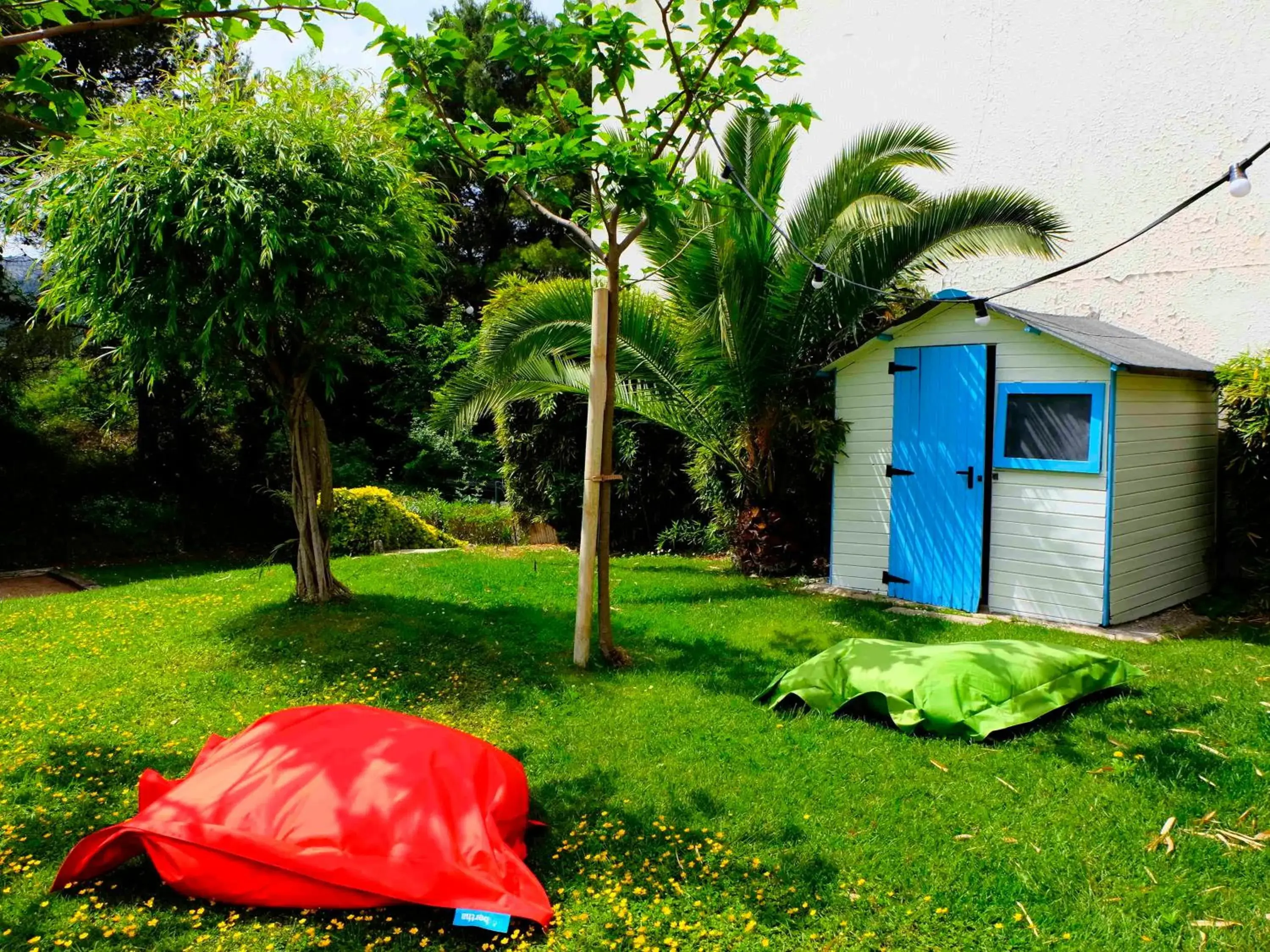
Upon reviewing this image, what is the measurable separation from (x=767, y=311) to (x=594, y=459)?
3.42 meters

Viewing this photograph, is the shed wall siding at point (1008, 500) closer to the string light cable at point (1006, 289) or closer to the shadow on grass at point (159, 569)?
the string light cable at point (1006, 289)

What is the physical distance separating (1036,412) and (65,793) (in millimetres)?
7092

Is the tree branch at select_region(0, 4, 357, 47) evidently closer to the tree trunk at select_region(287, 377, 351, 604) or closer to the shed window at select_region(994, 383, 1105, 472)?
the tree trunk at select_region(287, 377, 351, 604)

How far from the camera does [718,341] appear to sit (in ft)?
28.1

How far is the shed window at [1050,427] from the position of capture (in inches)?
265

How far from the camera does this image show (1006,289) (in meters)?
9.77

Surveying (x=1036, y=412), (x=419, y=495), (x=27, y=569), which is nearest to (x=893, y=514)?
(x=1036, y=412)

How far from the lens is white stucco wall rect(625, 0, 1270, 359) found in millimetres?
8008

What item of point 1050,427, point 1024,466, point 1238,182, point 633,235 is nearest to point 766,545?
point 1024,466

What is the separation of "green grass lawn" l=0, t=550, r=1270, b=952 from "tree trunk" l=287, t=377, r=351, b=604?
30cm

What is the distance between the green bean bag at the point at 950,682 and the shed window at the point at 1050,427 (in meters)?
2.16

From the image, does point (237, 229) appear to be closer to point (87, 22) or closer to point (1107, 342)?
point (87, 22)

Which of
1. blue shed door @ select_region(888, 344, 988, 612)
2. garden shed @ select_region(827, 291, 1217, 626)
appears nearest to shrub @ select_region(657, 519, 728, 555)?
garden shed @ select_region(827, 291, 1217, 626)

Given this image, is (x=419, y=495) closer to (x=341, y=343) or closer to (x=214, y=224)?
(x=341, y=343)
